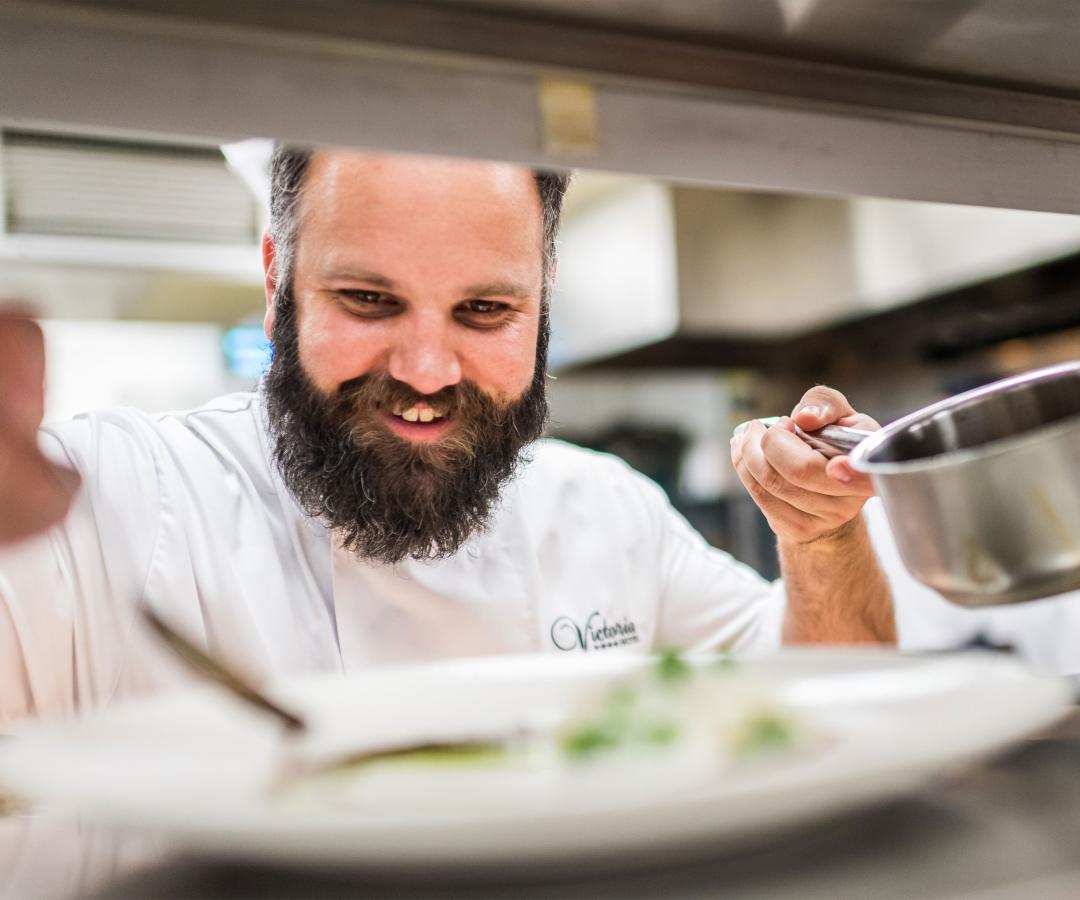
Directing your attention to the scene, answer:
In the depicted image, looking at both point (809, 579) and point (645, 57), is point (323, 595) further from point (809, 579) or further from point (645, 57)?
point (645, 57)

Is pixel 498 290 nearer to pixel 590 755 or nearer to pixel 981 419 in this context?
pixel 981 419

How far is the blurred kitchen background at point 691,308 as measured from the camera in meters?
2.18

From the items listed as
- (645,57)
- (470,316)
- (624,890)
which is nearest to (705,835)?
(624,890)

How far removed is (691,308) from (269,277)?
80.0 inches

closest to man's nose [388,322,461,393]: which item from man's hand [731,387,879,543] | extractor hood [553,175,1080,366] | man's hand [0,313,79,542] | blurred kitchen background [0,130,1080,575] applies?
man's hand [731,387,879,543]

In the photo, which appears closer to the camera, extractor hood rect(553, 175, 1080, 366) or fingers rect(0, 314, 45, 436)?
fingers rect(0, 314, 45, 436)

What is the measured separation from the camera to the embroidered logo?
108 centimetres

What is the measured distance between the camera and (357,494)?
0.99 metres

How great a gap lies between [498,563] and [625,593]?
0.60 feet

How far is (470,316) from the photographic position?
98cm

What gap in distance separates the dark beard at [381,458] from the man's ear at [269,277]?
0.02 meters

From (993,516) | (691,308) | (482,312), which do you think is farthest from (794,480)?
(691,308)

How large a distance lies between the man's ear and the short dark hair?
21mm

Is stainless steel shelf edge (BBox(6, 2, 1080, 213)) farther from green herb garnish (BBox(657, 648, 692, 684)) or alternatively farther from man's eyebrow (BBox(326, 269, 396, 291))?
man's eyebrow (BBox(326, 269, 396, 291))
